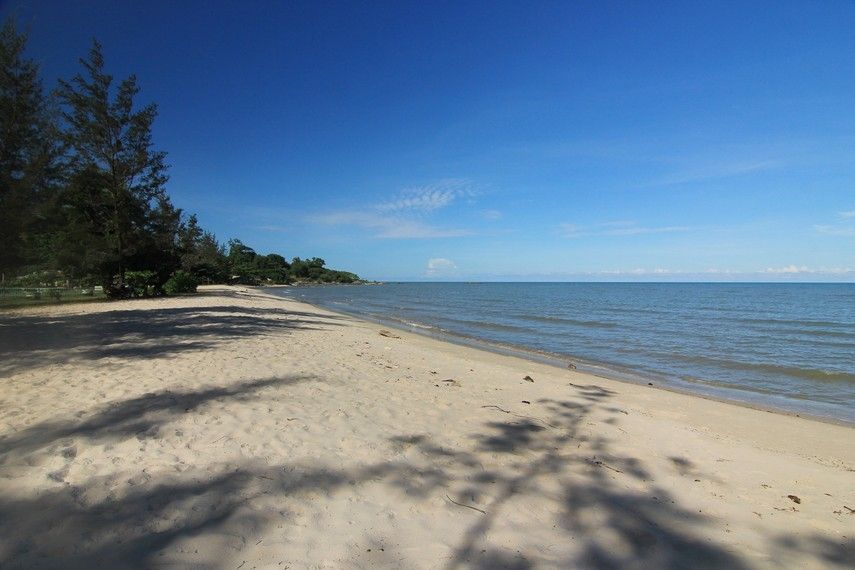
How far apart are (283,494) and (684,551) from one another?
315 cm

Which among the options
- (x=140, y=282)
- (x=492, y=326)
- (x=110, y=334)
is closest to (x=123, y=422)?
(x=110, y=334)

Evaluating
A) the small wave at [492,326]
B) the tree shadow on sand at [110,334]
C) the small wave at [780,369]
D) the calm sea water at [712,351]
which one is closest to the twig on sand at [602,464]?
the calm sea water at [712,351]

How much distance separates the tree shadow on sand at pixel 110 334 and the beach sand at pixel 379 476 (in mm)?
307

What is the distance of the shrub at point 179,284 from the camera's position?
33.6 m

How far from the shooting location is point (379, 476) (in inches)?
158

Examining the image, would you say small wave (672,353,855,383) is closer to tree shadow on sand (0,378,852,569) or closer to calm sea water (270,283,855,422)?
calm sea water (270,283,855,422)

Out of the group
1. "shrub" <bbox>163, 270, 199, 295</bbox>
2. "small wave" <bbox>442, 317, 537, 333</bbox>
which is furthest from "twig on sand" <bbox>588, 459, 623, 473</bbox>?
"shrub" <bbox>163, 270, 199, 295</bbox>

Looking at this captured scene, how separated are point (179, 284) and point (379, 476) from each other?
36.6 metres

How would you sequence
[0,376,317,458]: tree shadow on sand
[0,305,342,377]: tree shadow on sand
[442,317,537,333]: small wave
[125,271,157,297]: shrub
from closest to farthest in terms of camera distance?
[0,376,317,458]: tree shadow on sand < [0,305,342,377]: tree shadow on sand < [442,317,537,333]: small wave < [125,271,157,297]: shrub

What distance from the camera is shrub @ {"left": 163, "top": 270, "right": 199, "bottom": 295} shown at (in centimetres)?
3361

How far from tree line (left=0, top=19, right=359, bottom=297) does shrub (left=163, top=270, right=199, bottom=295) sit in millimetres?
159

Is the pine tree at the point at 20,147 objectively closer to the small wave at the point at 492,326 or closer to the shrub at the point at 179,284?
the small wave at the point at 492,326

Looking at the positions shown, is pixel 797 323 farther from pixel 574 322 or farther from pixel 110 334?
pixel 110 334

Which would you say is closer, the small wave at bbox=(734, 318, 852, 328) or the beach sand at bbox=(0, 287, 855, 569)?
the beach sand at bbox=(0, 287, 855, 569)
